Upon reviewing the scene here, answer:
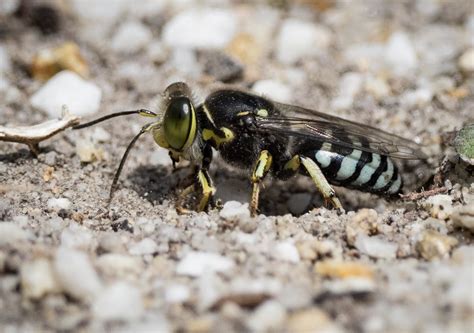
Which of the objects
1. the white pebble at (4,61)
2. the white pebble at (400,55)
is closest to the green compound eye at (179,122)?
the white pebble at (4,61)

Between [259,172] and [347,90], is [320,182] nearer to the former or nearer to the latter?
[259,172]

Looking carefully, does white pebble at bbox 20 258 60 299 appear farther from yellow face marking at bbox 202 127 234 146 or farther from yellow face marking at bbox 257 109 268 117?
yellow face marking at bbox 257 109 268 117

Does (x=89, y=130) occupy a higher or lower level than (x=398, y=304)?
higher

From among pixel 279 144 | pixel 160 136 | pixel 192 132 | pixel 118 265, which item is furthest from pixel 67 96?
pixel 118 265

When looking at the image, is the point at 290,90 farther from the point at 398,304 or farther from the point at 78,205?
the point at 398,304

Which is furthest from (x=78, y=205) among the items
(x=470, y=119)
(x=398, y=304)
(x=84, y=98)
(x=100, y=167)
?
(x=470, y=119)
